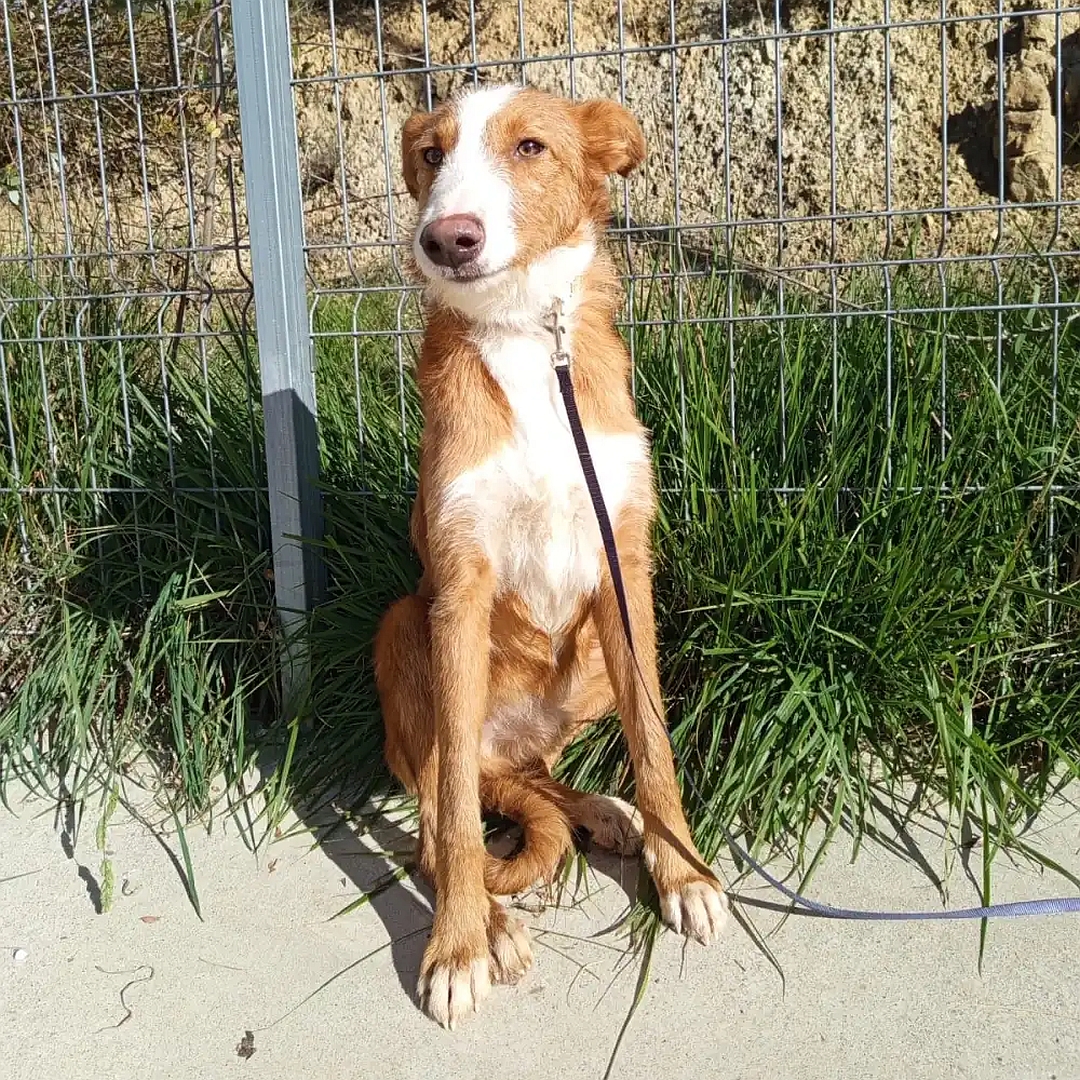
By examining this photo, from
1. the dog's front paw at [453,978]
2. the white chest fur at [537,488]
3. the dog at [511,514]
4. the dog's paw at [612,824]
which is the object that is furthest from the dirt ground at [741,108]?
the dog's front paw at [453,978]

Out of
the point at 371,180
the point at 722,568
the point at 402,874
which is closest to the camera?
the point at 402,874

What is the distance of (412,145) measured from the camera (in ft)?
8.31

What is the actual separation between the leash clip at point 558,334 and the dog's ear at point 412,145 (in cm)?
43

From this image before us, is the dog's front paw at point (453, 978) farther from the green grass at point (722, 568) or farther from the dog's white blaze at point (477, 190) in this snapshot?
the dog's white blaze at point (477, 190)

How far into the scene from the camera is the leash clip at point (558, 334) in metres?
2.37

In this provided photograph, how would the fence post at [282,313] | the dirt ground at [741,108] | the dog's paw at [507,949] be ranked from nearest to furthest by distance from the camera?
the dog's paw at [507,949], the fence post at [282,313], the dirt ground at [741,108]

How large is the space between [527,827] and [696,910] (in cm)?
42

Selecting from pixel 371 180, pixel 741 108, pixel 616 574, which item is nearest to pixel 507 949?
pixel 616 574

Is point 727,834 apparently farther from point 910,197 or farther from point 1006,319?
point 910,197

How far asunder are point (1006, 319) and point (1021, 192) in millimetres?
3031

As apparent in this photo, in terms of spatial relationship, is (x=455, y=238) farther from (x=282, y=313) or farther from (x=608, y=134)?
(x=282, y=313)

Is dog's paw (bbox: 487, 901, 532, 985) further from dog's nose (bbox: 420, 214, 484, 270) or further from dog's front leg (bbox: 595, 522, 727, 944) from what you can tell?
dog's nose (bbox: 420, 214, 484, 270)

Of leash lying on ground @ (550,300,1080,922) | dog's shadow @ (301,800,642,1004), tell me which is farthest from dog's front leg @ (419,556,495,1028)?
leash lying on ground @ (550,300,1080,922)

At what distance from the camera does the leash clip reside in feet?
7.76
